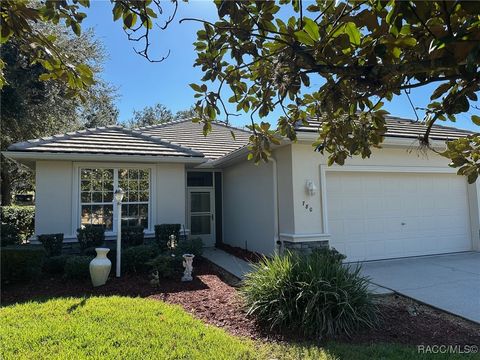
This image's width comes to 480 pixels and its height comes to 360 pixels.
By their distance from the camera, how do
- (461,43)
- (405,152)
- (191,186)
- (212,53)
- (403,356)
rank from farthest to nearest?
1. (191,186)
2. (405,152)
3. (403,356)
4. (212,53)
5. (461,43)

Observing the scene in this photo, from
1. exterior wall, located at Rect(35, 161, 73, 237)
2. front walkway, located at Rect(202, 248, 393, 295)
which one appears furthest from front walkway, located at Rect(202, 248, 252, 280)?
exterior wall, located at Rect(35, 161, 73, 237)

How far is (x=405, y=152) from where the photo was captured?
10414 mm

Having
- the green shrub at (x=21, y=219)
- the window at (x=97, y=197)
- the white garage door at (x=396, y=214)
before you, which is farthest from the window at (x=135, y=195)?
the green shrub at (x=21, y=219)

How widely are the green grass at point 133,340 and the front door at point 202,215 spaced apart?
25.6ft

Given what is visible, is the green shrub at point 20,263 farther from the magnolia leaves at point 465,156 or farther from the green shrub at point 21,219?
the green shrub at point 21,219

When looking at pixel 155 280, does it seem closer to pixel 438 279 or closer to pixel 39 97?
pixel 438 279

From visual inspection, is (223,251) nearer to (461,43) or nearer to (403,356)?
(403,356)

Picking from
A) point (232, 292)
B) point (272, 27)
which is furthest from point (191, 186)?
point (272, 27)

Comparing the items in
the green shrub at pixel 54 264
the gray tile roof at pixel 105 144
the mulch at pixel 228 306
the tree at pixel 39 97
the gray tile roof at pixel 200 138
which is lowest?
the mulch at pixel 228 306

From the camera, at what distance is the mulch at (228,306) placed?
496 centimetres

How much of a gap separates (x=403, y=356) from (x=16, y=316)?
5.66 metres

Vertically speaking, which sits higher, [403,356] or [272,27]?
[272,27]

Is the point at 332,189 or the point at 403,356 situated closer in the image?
the point at 403,356

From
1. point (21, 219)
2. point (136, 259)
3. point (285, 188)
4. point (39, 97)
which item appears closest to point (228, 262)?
point (136, 259)
